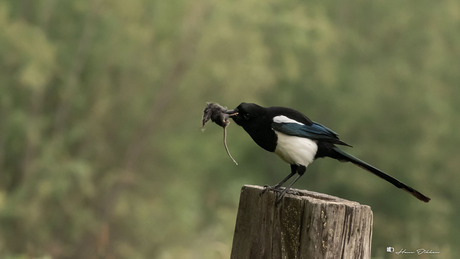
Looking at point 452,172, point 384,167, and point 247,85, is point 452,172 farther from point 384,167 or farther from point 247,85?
point 247,85

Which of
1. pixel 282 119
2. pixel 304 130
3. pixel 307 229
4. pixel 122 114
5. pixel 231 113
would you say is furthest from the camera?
pixel 122 114

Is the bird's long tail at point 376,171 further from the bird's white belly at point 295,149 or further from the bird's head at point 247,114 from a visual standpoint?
the bird's head at point 247,114

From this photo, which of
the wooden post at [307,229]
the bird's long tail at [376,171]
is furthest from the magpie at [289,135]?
the wooden post at [307,229]

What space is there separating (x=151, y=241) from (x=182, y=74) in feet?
9.20

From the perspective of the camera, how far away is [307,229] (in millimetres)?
3326

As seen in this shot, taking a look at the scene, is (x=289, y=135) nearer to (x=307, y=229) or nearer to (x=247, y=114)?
(x=247, y=114)

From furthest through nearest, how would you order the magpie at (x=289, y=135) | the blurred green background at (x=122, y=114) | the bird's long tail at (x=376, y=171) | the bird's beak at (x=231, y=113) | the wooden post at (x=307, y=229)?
the blurred green background at (x=122, y=114)
the magpie at (x=289, y=135)
the bird's beak at (x=231, y=113)
the bird's long tail at (x=376, y=171)
the wooden post at (x=307, y=229)

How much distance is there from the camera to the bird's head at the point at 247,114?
4121 mm

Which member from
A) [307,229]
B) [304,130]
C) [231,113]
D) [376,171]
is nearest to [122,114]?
Answer: [304,130]

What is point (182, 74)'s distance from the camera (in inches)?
436

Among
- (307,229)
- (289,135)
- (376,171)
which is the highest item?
(289,135)

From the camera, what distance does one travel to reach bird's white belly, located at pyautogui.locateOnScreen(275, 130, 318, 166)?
4215mm

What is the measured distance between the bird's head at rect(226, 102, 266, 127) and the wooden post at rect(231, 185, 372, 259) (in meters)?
0.66

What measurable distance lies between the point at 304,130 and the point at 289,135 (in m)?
0.13
